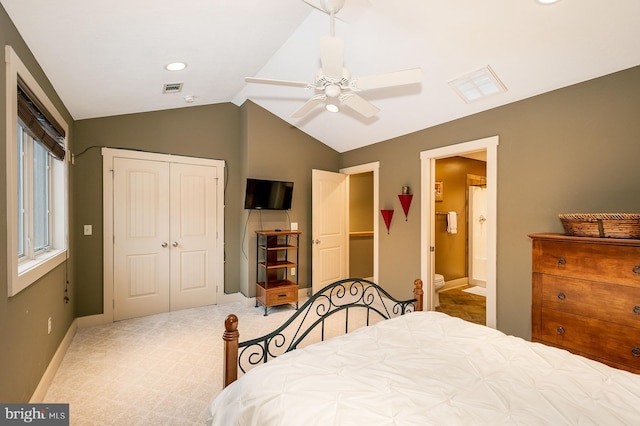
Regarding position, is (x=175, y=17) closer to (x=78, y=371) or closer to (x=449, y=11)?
(x=449, y=11)

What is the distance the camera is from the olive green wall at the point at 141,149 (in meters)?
3.64

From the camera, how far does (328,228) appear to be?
5078mm

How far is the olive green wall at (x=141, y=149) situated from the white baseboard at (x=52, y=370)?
0.58 metres

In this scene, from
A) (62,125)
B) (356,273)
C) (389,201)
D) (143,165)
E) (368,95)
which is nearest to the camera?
(62,125)

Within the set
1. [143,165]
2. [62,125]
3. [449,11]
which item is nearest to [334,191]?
[143,165]

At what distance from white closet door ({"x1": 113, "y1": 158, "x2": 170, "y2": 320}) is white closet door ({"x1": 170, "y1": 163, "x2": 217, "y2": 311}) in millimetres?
114

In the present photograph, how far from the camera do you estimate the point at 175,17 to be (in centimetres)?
214

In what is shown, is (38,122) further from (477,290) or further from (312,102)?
(477,290)

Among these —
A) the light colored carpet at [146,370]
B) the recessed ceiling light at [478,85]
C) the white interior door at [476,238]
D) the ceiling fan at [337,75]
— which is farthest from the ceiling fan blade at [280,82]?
the white interior door at [476,238]

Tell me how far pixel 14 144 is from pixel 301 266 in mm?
3802

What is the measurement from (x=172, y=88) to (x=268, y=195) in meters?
1.81

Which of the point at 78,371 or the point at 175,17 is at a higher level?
the point at 175,17

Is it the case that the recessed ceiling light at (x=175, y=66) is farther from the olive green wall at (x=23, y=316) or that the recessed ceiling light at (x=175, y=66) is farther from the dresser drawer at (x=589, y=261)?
the dresser drawer at (x=589, y=261)

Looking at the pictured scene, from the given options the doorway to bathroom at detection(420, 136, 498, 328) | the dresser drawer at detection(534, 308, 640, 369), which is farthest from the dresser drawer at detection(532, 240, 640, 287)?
the doorway to bathroom at detection(420, 136, 498, 328)
